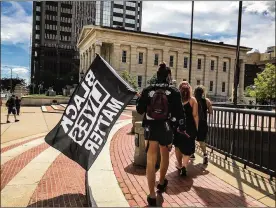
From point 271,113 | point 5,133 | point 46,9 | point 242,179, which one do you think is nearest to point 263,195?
point 242,179

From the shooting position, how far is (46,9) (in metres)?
3.51

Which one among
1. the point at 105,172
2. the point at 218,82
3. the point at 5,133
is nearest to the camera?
the point at 5,133

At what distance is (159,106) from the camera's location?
381 cm

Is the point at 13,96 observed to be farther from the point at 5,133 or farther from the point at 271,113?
the point at 271,113

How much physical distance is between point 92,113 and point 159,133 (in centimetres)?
90

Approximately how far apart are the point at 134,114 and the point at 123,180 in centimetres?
522

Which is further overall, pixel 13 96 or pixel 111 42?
pixel 111 42

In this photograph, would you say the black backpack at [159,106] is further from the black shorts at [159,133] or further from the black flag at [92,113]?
the black flag at [92,113]

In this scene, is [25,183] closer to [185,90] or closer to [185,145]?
[185,145]

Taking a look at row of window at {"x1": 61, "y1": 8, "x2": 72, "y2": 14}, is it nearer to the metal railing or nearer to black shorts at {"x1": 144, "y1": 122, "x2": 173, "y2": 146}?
black shorts at {"x1": 144, "y1": 122, "x2": 173, "y2": 146}

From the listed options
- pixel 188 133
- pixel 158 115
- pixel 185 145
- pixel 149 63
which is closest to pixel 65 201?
pixel 158 115

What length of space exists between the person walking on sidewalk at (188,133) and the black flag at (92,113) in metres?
1.54

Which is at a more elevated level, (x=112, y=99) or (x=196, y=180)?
(x=112, y=99)

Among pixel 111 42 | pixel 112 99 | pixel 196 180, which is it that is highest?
pixel 111 42
